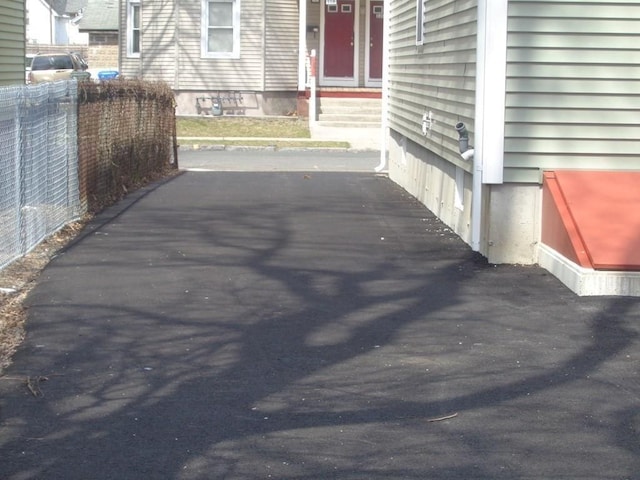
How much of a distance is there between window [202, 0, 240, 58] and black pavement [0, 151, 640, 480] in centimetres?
2058

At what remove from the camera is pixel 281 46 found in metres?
31.8

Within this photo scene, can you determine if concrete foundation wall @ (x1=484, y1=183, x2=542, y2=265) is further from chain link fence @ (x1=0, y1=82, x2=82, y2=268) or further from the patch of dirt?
chain link fence @ (x1=0, y1=82, x2=82, y2=268)

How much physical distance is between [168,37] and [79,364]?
25.8 m

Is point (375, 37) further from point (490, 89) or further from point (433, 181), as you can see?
point (490, 89)

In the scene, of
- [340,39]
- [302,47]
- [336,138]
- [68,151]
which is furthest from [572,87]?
[340,39]

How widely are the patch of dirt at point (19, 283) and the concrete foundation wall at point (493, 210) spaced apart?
13.5 ft

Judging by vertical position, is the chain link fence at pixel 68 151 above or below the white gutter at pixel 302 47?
below

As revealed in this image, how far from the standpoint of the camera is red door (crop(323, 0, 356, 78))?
31.0m

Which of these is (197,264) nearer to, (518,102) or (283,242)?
(283,242)

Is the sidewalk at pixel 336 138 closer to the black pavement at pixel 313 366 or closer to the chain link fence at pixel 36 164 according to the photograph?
the chain link fence at pixel 36 164

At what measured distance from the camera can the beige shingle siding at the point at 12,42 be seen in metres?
15.9

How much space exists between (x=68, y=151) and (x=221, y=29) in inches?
774

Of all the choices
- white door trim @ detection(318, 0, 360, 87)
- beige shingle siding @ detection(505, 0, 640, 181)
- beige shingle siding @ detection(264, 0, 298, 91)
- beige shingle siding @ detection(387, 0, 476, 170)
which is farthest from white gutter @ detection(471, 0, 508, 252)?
beige shingle siding @ detection(264, 0, 298, 91)

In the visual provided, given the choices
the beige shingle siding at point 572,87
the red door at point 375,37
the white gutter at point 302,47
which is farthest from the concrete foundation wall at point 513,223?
the red door at point 375,37
